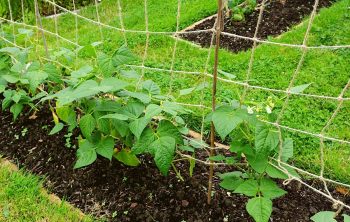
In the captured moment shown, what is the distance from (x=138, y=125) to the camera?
215 cm

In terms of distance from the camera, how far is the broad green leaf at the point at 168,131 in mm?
2227

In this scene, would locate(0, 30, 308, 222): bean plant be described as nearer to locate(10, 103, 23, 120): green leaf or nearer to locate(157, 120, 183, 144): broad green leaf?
locate(157, 120, 183, 144): broad green leaf

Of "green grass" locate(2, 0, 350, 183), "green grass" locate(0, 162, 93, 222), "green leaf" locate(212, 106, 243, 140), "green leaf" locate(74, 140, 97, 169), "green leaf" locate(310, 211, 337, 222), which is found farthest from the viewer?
"green grass" locate(2, 0, 350, 183)

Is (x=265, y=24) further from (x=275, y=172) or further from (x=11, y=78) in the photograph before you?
(x=275, y=172)

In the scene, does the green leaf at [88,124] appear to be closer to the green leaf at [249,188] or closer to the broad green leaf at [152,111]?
the broad green leaf at [152,111]

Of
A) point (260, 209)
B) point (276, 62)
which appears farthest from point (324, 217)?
point (276, 62)

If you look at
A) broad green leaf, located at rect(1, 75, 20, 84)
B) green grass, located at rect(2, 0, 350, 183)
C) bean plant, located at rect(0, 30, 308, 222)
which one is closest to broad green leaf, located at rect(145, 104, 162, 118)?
bean plant, located at rect(0, 30, 308, 222)

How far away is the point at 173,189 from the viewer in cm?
253

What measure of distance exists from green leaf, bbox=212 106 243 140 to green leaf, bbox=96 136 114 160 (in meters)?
0.66

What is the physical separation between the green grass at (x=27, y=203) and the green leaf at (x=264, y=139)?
1.07 meters

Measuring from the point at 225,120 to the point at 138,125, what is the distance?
45cm

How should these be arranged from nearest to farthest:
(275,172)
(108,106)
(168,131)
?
(275,172), (168,131), (108,106)

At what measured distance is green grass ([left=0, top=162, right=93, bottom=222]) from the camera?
2502 mm

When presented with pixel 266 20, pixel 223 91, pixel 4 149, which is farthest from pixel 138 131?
pixel 266 20
